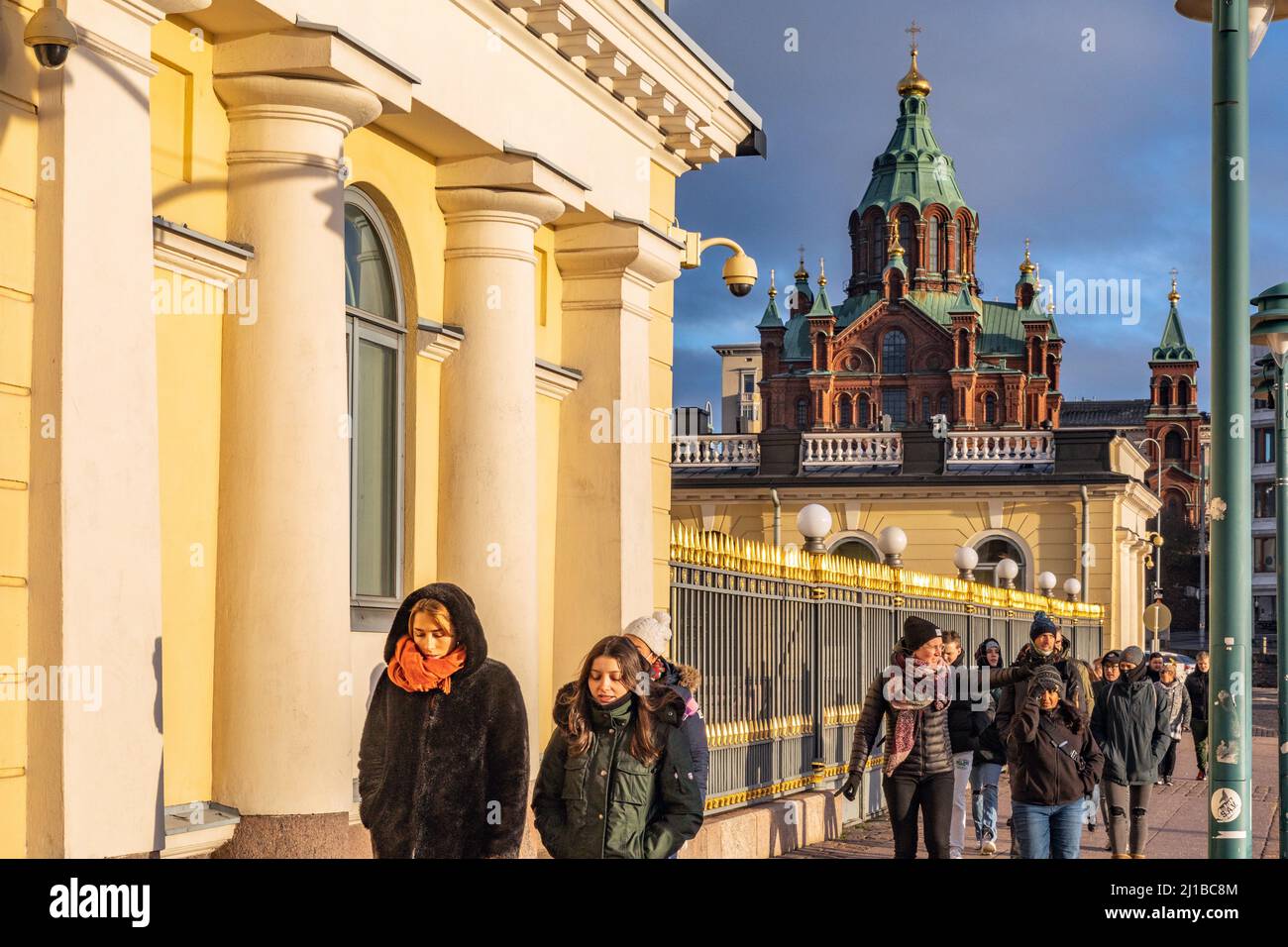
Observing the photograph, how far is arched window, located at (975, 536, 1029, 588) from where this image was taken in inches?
1757

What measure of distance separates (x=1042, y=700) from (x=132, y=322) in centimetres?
535

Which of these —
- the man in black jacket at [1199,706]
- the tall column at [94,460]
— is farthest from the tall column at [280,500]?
the man in black jacket at [1199,706]

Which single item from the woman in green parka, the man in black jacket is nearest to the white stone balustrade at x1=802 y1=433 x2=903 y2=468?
the man in black jacket

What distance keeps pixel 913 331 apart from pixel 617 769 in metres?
98.3

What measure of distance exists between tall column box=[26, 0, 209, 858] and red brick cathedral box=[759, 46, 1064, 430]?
94.1 metres

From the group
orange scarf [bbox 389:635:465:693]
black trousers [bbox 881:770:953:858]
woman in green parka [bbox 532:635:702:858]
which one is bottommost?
black trousers [bbox 881:770:953:858]

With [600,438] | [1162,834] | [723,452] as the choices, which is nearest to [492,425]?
[600,438]

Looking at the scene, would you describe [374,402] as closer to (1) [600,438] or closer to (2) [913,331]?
(1) [600,438]

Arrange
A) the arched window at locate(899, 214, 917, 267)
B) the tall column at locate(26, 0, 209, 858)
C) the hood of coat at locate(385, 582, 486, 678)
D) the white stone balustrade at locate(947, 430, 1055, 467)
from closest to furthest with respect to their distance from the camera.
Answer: the hood of coat at locate(385, 582, 486, 678) → the tall column at locate(26, 0, 209, 858) → the white stone balustrade at locate(947, 430, 1055, 467) → the arched window at locate(899, 214, 917, 267)

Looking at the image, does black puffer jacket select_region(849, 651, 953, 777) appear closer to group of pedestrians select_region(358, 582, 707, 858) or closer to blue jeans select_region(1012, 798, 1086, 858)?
blue jeans select_region(1012, 798, 1086, 858)

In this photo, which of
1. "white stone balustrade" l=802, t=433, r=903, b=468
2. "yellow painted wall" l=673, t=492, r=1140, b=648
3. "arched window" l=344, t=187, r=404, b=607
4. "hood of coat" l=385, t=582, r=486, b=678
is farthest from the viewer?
"white stone balustrade" l=802, t=433, r=903, b=468

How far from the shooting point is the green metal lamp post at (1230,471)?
8375 mm

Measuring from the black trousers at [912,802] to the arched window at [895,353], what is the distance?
9453 centimetres

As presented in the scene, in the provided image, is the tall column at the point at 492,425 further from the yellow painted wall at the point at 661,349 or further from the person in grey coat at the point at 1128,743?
the person in grey coat at the point at 1128,743
